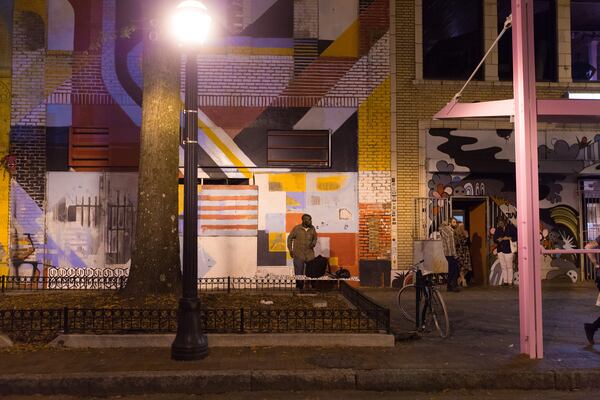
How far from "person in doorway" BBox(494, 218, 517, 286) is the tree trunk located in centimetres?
879

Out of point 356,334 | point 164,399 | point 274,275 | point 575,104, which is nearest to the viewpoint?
point 164,399

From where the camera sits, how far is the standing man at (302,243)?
1261 centimetres

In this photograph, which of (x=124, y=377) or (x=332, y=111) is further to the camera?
(x=332, y=111)

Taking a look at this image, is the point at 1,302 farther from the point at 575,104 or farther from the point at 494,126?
the point at 494,126

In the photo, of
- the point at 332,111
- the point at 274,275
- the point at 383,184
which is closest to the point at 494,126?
the point at 383,184

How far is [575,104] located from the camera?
7168 millimetres

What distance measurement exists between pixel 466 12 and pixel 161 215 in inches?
419

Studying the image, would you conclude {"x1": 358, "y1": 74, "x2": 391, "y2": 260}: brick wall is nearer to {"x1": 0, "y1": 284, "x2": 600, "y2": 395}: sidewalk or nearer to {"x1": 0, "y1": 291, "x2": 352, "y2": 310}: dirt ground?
{"x1": 0, "y1": 291, "x2": 352, "y2": 310}: dirt ground

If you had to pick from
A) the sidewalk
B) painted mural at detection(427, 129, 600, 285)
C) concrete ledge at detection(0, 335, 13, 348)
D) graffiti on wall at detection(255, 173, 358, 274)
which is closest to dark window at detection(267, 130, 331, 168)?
graffiti on wall at detection(255, 173, 358, 274)

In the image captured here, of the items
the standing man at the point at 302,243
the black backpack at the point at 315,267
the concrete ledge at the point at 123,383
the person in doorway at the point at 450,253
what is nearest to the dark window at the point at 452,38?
the person in doorway at the point at 450,253

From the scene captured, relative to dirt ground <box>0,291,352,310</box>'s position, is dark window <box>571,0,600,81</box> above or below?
above

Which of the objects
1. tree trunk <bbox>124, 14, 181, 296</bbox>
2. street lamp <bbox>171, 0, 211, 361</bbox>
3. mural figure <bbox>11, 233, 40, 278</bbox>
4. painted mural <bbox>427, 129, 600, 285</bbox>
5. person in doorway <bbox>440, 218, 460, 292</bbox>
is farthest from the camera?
painted mural <bbox>427, 129, 600, 285</bbox>

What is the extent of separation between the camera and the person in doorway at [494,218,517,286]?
1443cm

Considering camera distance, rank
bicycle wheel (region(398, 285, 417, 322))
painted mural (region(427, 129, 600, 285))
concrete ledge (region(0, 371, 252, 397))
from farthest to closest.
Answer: painted mural (region(427, 129, 600, 285)), bicycle wheel (region(398, 285, 417, 322)), concrete ledge (region(0, 371, 252, 397))
